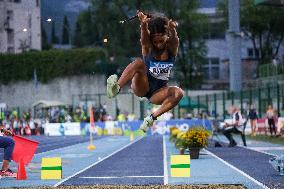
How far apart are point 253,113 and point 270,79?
46.8 feet

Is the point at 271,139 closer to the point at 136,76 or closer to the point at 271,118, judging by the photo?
the point at 271,118

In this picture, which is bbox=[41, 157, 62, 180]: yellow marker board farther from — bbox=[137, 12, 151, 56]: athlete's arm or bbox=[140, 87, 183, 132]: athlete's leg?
bbox=[137, 12, 151, 56]: athlete's arm

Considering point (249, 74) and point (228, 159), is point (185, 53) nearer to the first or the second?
point (249, 74)

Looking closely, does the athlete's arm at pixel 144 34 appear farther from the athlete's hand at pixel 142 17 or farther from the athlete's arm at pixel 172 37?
the athlete's arm at pixel 172 37

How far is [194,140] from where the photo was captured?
28734mm

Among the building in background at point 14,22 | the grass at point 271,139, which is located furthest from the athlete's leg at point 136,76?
the grass at point 271,139

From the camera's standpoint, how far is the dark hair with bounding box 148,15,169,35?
12.5m

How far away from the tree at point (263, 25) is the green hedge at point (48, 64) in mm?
39388

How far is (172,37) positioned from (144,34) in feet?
1.61

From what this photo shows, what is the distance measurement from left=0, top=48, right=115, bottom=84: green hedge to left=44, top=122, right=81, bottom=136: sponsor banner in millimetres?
20937

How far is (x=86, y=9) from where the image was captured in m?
33.3

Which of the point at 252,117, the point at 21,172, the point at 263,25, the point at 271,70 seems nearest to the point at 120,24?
the point at 21,172

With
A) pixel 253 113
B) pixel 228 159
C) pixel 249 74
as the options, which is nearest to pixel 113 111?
pixel 253 113

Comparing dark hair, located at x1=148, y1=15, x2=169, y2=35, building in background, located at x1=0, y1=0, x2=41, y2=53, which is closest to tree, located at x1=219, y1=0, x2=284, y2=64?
building in background, located at x1=0, y1=0, x2=41, y2=53
